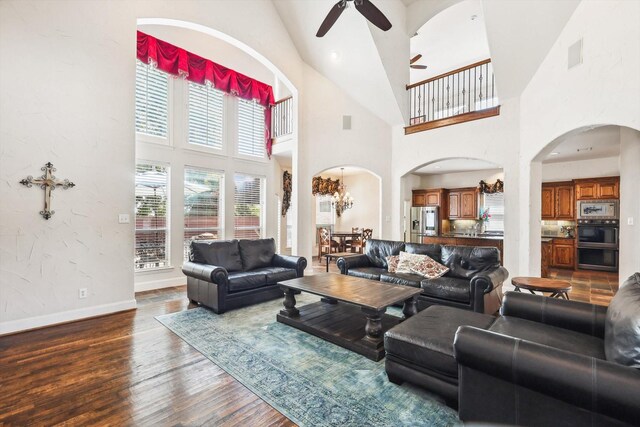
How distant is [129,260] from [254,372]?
109 inches

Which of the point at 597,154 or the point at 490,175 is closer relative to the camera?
the point at 597,154

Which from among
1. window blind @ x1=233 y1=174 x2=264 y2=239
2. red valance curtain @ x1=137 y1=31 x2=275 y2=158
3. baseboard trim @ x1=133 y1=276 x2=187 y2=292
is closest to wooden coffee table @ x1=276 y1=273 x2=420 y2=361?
baseboard trim @ x1=133 y1=276 x2=187 y2=292

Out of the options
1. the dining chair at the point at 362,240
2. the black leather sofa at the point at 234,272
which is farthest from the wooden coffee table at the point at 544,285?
the dining chair at the point at 362,240

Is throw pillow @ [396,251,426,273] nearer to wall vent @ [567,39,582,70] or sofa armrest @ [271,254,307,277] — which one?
sofa armrest @ [271,254,307,277]

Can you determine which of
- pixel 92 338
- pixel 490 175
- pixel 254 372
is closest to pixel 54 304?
pixel 92 338

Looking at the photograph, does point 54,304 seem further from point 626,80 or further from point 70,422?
point 626,80

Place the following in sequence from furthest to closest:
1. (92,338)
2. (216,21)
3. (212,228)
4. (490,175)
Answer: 1. (490,175)
2. (212,228)
3. (216,21)
4. (92,338)

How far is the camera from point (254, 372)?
2424 mm

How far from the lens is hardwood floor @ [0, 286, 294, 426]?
1.90m

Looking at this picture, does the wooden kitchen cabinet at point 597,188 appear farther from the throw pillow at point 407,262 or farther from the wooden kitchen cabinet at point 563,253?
the throw pillow at point 407,262

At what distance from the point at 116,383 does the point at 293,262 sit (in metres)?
2.92

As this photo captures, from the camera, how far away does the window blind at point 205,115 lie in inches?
235

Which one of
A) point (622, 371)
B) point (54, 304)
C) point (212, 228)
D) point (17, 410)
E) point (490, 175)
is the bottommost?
point (17, 410)

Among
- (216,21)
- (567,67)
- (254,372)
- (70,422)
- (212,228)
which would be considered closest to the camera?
(70,422)
